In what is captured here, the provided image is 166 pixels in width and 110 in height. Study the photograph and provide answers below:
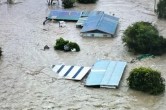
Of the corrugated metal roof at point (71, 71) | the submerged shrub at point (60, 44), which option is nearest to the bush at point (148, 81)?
the corrugated metal roof at point (71, 71)

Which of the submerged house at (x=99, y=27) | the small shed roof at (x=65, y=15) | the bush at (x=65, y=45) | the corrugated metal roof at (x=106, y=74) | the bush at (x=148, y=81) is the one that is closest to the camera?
the bush at (x=148, y=81)

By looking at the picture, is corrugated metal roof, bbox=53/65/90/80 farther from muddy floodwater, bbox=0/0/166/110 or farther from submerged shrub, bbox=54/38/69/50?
submerged shrub, bbox=54/38/69/50

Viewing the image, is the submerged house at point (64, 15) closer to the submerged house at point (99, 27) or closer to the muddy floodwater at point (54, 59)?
the muddy floodwater at point (54, 59)

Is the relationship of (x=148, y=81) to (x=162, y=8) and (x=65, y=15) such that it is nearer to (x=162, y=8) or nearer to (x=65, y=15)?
(x=162, y=8)

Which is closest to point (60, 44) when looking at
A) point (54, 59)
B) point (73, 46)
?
point (73, 46)

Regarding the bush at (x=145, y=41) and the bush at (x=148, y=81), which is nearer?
the bush at (x=148, y=81)

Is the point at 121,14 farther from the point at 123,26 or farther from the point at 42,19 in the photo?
the point at 42,19

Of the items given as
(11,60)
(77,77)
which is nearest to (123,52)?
(77,77)
